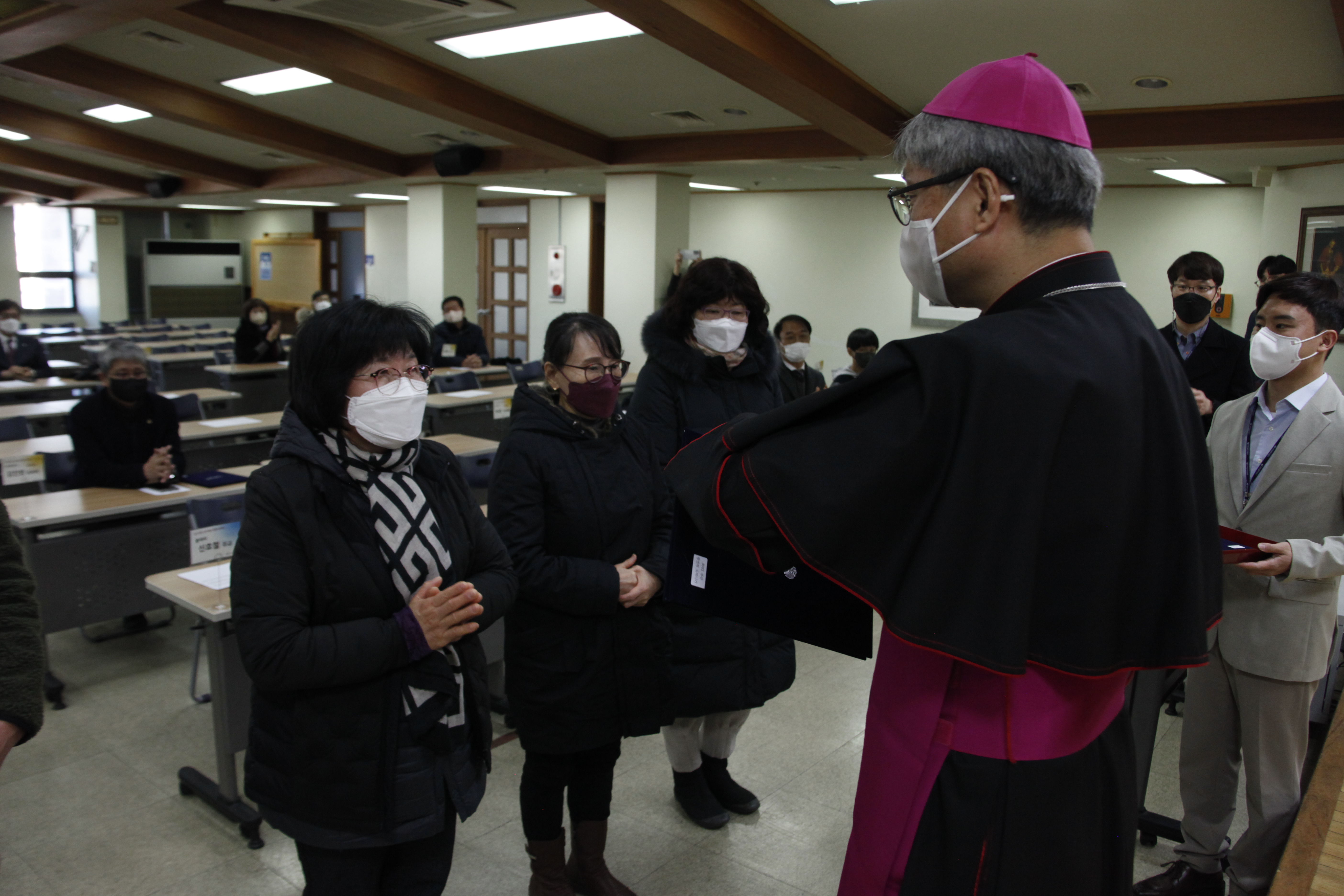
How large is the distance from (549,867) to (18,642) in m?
1.42

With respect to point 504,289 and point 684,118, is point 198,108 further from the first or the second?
point 504,289

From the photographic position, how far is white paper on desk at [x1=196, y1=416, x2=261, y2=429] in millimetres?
5875

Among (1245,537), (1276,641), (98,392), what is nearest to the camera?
(1245,537)

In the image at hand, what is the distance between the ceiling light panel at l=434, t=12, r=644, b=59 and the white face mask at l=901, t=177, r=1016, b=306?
4.41 m

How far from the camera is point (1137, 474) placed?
0.89 m

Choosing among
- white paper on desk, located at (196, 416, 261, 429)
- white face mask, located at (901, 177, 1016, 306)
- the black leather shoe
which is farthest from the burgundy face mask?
white paper on desk, located at (196, 416, 261, 429)

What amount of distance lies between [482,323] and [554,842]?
1380 cm

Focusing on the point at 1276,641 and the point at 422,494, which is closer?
the point at 422,494

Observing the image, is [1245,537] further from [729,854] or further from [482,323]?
[482,323]

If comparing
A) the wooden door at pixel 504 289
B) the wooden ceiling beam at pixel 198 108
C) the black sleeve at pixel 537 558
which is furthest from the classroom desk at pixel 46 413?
the wooden door at pixel 504 289

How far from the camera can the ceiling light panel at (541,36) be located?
545 centimetres

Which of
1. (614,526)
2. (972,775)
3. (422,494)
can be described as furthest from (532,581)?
(972,775)

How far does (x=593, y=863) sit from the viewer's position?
2.46 m

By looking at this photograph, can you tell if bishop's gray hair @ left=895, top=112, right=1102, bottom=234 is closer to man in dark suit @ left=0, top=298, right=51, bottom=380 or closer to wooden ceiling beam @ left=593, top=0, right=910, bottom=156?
wooden ceiling beam @ left=593, top=0, right=910, bottom=156
